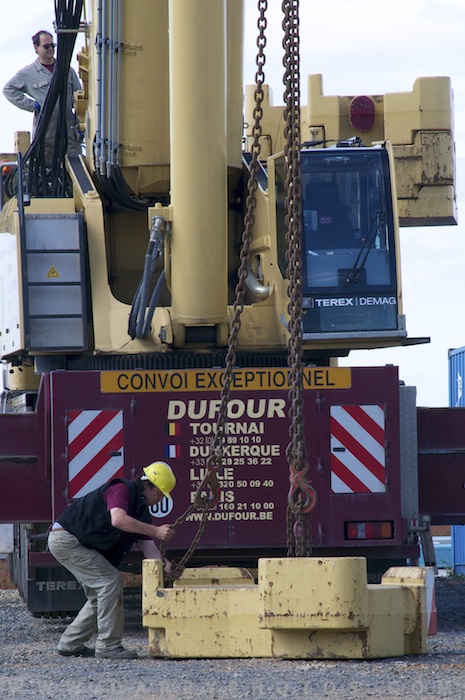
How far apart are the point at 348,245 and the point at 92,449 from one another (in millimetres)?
2552

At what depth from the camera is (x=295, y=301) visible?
339 inches

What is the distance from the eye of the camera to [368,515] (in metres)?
10.0

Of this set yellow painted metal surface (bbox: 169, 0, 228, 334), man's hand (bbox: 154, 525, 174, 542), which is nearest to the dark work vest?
man's hand (bbox: 154, 525, 174, 542)

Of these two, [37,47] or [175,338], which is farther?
[37,47]

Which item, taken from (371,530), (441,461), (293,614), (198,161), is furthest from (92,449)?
(441,461)

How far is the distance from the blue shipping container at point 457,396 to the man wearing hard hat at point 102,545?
34.4ft

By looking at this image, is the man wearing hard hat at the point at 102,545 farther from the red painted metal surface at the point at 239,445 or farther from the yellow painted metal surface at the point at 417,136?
the yellow painted metal surface at the point at 417,136

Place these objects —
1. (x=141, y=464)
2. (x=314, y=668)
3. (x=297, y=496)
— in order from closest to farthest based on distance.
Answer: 1. (x=314, y=668)
2. (x=297, y=496)
3. (x=141, y=464)

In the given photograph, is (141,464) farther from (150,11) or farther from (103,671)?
(150,11)

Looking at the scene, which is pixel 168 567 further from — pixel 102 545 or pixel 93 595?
pixel 93 595

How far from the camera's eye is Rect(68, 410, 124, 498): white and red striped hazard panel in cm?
998

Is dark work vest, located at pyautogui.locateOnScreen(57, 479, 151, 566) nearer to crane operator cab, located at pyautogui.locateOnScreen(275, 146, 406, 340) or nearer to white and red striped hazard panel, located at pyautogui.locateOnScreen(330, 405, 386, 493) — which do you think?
white and red striped hazard panel, located at pyautogui.locateOnScreen(330, 405, 386, 493)

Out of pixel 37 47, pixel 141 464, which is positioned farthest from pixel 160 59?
pixel 141 464

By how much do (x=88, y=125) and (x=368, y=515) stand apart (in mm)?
4087
